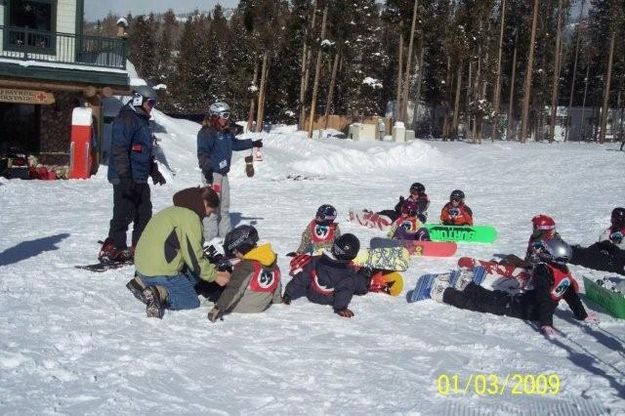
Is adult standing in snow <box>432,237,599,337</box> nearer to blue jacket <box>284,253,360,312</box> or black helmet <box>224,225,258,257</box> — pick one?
blue jacket <box>284,253,360,312</box>

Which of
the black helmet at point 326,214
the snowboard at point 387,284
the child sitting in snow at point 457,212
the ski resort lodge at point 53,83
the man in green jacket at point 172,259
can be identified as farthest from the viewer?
the ski resort lodge at point 53,83

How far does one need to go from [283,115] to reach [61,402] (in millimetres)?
42274

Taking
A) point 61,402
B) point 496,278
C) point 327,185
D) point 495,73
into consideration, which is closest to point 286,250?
point 496,278

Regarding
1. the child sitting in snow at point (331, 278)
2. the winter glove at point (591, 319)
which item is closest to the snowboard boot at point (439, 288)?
the child sitting in snow at point (331, 278)

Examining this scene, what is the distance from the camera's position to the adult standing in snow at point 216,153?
911 cm

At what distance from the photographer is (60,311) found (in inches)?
226

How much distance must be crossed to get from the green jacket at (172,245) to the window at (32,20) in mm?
16061

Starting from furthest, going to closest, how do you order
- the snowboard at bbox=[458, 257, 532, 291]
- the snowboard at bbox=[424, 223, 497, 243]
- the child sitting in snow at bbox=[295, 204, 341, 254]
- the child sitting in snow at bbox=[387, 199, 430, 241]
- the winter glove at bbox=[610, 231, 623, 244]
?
1. the snowboard at bbox=[424, 223, 497, 243]
2. the child sitting in snow at bbox=[387, 199, 430, 241]
3. the winter glove at bbox=[610, 231, 623, 244]
4. the child sitting in snow at bbox=[295, 204, 341, 254]
5. the snowboard at bbox=[458, 257, 532, 291]

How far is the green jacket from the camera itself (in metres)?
5.89

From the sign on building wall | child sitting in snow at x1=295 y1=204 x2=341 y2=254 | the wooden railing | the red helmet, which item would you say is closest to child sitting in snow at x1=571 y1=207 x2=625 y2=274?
the red helmet

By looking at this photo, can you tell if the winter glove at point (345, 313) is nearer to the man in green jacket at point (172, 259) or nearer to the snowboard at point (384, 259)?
→ the man in green jacket at point (172, 259)

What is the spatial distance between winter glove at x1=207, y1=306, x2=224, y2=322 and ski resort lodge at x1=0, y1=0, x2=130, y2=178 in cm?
1316

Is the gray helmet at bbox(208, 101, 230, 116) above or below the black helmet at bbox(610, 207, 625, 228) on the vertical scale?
above
